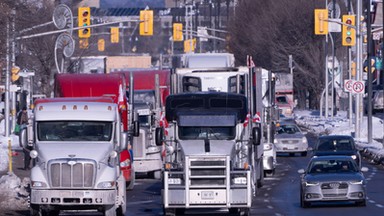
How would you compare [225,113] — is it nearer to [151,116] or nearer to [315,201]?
[315,201]

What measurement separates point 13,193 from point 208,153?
20.9ft

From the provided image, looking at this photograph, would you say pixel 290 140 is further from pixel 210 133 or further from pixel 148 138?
pixel 210 133

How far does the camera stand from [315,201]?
95.5ft

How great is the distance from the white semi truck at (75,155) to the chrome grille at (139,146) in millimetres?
12048

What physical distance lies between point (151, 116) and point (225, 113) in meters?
13.2

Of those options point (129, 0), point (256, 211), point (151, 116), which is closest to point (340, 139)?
point (151, 116)

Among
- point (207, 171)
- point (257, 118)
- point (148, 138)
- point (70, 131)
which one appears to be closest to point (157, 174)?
point (148, 138)

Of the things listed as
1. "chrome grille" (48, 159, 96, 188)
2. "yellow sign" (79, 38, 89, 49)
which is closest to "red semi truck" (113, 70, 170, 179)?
"chrome grille" (48, 159, 96, 188)

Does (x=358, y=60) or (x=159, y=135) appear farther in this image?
(x=358, y=60)

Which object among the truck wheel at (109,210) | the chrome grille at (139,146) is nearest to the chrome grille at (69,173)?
the truck wheel at (109,210)

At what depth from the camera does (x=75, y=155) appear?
24.0 metres

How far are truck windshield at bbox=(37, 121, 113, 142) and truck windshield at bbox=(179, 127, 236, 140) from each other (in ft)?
6.81

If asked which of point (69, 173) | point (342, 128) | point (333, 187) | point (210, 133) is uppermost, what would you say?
point (210, 133)

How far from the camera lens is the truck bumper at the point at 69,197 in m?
23.9
